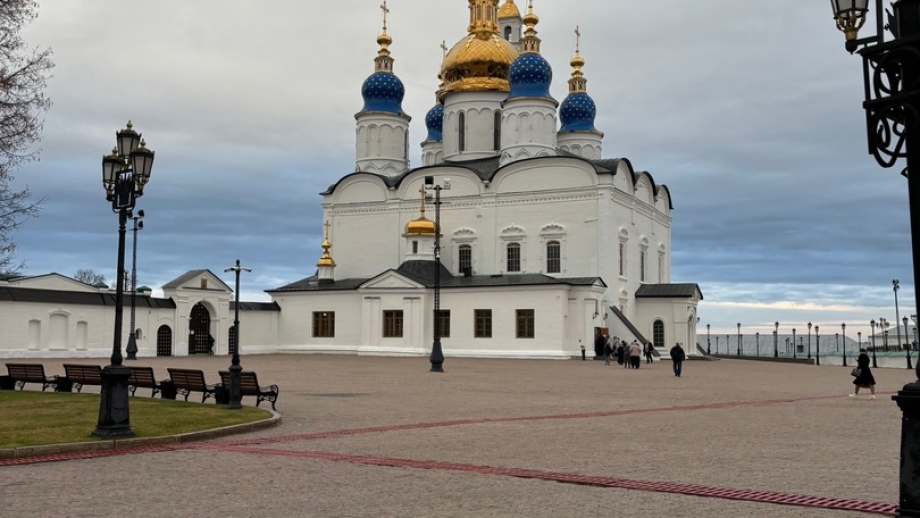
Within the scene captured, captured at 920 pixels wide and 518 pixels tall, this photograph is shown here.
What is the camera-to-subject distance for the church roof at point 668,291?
1838 inches

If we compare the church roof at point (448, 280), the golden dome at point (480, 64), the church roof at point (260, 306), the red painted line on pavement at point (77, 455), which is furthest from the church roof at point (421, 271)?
the red painted line on pavement at point (77, 455)

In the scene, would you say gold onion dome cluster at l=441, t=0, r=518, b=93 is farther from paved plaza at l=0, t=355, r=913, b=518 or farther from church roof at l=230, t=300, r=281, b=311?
paved plaza at l=0, t=355, r=913, b=518

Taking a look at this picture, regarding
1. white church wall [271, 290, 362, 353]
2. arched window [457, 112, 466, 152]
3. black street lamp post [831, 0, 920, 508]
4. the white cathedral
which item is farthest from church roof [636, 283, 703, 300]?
black street lamp post [831, 0, 920, 508]

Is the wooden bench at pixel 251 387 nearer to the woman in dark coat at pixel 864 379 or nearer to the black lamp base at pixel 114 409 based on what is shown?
the black lamp base at pixel 114 409

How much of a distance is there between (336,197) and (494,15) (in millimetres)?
14397

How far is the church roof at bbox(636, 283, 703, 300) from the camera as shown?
4669 cm

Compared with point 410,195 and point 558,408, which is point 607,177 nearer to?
point 410,195

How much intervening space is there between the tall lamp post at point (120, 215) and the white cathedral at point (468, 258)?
2773 cm

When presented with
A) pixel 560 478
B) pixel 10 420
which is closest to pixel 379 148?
pixel 10 420

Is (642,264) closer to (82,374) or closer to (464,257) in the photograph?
(464,257)

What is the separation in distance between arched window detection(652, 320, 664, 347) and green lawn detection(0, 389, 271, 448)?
3447 centimetres

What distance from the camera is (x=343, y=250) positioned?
172ft

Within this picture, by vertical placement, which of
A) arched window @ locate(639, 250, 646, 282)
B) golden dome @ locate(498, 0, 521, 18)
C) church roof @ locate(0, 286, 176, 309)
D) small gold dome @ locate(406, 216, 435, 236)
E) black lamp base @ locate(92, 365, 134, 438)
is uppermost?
golden dome @ locate(498, 0, 521, 18)

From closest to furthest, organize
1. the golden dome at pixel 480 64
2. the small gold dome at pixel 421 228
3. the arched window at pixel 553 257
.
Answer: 1. the arched window at pixel 553 257
2. the small gold dome at pixel 421 228
3. the golden dome at pixel 480 64
